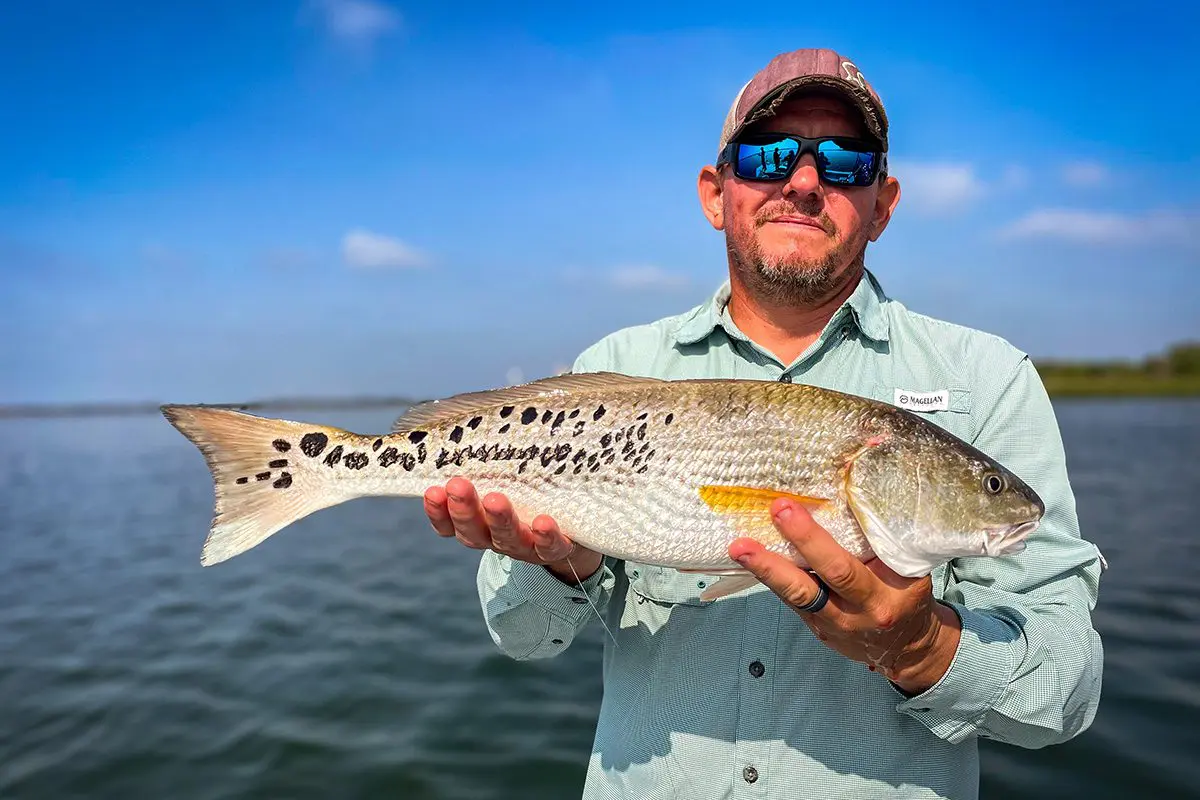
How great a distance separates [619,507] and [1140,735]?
759 cm

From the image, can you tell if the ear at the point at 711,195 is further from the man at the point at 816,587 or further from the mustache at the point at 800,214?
the mustache at the point at 800,214

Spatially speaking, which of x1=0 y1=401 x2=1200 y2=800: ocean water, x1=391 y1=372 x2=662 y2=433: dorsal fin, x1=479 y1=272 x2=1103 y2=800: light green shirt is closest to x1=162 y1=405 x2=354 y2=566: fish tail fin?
x1=391 y1=372 x2=662 y2=433: dorsal fin

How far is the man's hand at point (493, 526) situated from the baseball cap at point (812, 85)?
88.0 inches

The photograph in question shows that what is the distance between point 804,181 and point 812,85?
52cm

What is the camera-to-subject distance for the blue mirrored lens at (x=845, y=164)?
3.97 metres

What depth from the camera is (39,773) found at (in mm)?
7773

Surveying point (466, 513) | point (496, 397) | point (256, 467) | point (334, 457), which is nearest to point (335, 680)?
point (256, 467)

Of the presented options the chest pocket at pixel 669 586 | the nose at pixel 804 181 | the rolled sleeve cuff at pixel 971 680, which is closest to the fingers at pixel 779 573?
the rolled sleeve cuff at pixel 971 680

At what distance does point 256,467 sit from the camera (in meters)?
3.68

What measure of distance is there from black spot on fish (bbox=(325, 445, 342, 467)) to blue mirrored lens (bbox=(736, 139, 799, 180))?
2.35 meters

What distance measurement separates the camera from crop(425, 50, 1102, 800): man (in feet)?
9.80

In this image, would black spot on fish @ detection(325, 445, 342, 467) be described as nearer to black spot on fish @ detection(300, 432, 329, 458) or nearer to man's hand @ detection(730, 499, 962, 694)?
black spot on fish @ detection(300, 432, 329, 458)

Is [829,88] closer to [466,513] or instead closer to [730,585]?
[730,585]

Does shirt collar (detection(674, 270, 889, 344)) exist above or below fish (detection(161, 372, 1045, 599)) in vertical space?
above
